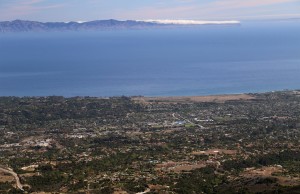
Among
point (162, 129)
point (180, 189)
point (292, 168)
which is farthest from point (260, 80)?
point (180, 189)

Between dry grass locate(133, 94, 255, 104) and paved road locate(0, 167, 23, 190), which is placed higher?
dry grass locate(133, 94, 255, 104)

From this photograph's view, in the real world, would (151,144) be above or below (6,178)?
Result: above

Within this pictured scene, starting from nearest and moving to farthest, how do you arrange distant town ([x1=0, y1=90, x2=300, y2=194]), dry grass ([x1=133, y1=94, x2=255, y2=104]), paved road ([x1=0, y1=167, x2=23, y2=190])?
distant town ([x1=0, y1=90, x2=300, y2=194])
paved road ([x1=0, y1=167, x2=23, y2=190])
dry grass ([x1=133, y1=94, x2=255, y2=104])

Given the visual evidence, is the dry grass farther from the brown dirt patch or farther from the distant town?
the brown dirt patch

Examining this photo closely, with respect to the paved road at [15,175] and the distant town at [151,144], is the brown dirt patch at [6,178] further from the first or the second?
the paved road at [15,175]

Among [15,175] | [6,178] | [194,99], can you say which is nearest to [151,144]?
[15,175]

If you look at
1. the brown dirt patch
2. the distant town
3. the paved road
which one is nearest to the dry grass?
the distant town

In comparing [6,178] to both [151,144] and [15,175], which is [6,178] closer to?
[15,175]

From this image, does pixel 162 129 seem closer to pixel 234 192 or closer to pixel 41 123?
pixel 41 123
